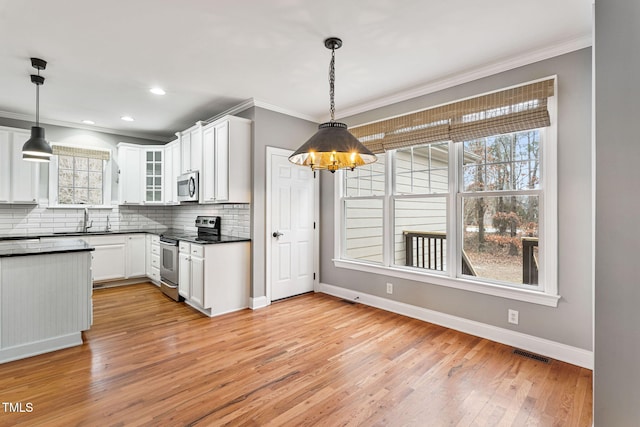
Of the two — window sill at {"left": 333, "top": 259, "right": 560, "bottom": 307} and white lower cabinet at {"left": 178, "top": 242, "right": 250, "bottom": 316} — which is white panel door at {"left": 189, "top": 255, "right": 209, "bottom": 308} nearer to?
white lower cabinet at {"left": 178, "top": 242, "right": 250, "bottom": 316}

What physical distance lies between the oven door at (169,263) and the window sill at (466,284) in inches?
93.8

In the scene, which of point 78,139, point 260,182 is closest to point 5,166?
point 78,139

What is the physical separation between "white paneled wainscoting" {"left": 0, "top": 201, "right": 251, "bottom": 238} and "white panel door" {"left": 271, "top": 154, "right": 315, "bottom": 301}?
441mm

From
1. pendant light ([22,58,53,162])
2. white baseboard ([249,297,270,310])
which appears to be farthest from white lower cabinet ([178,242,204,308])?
pendant light ([22,58,53,162])

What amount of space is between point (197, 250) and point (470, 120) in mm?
3424

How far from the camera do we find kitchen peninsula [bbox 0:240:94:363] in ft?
8.60

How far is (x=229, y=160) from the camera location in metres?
3.94

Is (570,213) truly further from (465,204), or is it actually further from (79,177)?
(79,177)

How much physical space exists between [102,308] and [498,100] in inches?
205

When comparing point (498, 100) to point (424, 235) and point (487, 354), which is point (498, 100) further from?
point (487, 354)

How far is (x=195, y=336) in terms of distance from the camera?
319 centimetres

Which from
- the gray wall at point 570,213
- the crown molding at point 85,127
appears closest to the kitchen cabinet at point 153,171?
the crown molding at point 85,127

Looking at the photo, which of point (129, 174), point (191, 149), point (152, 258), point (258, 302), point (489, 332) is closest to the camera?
point (489, 332)

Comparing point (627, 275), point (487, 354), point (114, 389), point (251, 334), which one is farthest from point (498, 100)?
point (114, 389)
